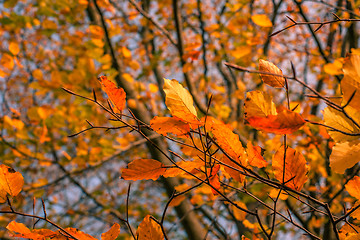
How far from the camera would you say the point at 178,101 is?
46 cm

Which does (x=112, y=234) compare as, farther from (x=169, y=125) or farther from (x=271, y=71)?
(x=271, y=71)

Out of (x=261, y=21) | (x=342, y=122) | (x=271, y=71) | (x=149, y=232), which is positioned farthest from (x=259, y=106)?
(x=261, y=21)

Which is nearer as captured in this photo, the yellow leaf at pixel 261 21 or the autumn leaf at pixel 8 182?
the autumn leaf at pixel 8 182

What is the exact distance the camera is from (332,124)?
1.60ft

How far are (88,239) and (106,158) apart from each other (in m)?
1.59

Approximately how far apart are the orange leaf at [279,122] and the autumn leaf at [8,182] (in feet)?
1.45

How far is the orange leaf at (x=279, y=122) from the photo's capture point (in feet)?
1.20

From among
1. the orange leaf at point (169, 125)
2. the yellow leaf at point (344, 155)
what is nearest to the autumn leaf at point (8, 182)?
the orange leaf at point (169, 125)

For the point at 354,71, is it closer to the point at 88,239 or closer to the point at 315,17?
the point at 88,239

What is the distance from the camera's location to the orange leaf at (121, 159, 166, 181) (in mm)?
495

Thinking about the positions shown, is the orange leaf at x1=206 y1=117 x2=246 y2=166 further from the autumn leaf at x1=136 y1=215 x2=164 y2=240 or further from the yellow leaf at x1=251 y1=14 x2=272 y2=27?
the yellow leaf at x1=251 y1=14 x2=272 y2=27

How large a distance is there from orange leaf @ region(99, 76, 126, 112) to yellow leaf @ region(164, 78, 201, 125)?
8 cm

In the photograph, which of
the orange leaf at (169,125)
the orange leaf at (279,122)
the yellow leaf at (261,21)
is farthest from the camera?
the yellow leaf at (261,21)

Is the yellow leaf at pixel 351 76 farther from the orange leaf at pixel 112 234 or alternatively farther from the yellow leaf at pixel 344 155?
the orange leaf at pixel 112 234
